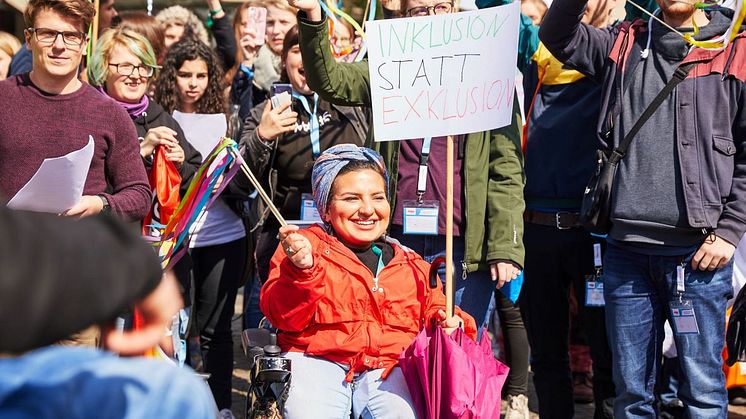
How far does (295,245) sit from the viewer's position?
136 inches

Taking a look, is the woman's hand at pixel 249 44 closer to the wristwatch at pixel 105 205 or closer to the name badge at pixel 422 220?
the name badge at pixel 422 220

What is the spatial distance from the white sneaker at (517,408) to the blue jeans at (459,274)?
879 mm

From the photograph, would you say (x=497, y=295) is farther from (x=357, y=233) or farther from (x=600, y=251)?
(x=357, y=233)

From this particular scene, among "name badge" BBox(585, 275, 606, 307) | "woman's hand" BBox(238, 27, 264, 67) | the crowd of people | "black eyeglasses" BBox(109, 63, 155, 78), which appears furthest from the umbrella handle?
"woman's hand" BBox(238, 27, 264, 67)

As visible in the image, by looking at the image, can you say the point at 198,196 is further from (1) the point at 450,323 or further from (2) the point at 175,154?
(1) the point at 450,323

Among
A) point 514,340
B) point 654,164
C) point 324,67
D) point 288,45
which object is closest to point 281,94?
point 288,45

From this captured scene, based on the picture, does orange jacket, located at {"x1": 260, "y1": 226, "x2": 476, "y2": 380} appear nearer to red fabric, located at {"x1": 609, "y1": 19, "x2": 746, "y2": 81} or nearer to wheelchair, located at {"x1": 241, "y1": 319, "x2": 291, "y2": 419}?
wheelchair, located at {"x1": 241, "y1": 319, "x2": 291, "y2": 419}

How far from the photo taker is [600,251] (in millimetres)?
4535

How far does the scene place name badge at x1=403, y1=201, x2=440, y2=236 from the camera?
417 centimetres

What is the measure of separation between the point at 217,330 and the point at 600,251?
1.89 m

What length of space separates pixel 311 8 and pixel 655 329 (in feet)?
5.98

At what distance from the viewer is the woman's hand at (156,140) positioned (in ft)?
15.3

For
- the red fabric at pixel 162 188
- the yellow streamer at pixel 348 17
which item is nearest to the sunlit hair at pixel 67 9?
the red fabric at pixel 162 188

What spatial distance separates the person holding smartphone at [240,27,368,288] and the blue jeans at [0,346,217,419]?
10.7 feet
